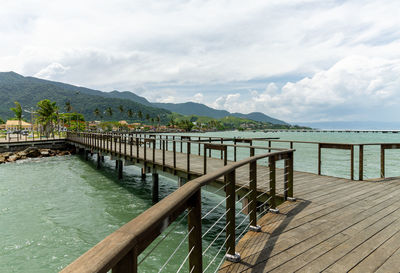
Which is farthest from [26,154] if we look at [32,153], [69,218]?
[69,218]

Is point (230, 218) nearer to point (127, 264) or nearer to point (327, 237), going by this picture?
point (327, 237)

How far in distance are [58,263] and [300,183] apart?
6726 mm

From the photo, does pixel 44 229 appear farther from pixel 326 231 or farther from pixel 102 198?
pixel 326 231

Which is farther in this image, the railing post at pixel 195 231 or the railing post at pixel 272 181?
the railing post at pixel 272 181

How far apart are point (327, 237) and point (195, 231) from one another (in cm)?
260

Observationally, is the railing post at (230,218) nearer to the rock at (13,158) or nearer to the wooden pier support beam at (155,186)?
the wooden pier support beam at (155,186)

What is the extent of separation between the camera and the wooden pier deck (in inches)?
116

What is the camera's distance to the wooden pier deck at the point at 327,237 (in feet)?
9.71

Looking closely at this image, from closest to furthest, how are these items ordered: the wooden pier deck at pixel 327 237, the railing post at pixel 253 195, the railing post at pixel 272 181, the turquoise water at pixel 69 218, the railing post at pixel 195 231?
the railing post at pixel 195 231 < the wooden pier deck at pixel 327 237 < the railing post at pixel 253 195 < the railing post at pixel 272 181 < the turquoise water at pixel 69 218

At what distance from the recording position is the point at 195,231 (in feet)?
6.92

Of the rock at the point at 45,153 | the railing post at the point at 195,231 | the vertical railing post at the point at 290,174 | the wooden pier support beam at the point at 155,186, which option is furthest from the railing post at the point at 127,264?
the rock at the point at 45,153

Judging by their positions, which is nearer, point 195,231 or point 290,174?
point 195,231

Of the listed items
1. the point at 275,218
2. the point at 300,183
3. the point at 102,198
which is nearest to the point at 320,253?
the point at 275,218

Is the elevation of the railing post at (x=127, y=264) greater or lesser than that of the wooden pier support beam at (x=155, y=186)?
greater
